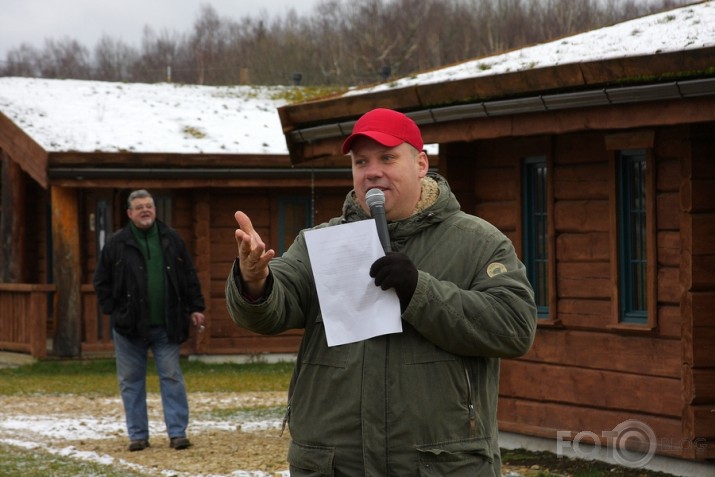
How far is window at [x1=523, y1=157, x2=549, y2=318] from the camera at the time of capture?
32.9ft

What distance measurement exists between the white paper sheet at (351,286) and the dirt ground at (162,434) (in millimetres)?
5213

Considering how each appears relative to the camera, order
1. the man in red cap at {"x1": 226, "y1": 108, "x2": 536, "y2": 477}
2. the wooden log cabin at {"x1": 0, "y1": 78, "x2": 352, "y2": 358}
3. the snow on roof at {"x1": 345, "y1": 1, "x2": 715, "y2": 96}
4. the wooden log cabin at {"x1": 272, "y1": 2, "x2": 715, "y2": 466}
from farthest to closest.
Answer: the wooden log cabin at {"x1": 0, "y1": 78, "x2": 352, "y2": 358} → the wooden log cabin at {"x1": 272, "y1": 2, "x2": 715, "y2": 466} → the snow on roof at {"x1": 345, "y1": 1, "x2": 715, "y2": 96} → the man in red cap at {"x1": 226, "y1": 108, "x2": 536, "y2": 477}

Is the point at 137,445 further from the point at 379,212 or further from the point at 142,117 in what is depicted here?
the point at 142,117

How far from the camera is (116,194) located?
18641 mm

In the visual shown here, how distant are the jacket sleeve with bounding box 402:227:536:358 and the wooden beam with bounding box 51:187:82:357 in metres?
13.8

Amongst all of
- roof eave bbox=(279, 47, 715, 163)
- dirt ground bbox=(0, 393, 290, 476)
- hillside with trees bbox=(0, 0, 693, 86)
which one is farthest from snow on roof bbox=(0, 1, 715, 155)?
hillside with trees bbox=(0, 0, 693, 86)

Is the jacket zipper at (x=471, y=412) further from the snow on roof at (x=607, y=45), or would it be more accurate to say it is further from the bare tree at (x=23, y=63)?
the bare tree at (x=23, y=63)

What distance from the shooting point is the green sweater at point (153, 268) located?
10008 mm

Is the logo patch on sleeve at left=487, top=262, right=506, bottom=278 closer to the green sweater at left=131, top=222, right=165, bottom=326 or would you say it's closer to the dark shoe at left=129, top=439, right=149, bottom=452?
the green sweater at left=131, top=222, right=165, bottom=326

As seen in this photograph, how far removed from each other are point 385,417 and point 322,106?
6.98 metres

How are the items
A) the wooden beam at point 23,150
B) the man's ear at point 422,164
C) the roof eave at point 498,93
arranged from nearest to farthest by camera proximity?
Answer: 1. the man's ear at point 422,164
2. the roof eave at point 498,93
3. the wooden beam at point 23,150

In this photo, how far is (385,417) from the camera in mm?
3756

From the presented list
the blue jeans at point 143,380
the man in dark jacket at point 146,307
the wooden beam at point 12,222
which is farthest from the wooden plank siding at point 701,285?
the wooden beam at point 12,222

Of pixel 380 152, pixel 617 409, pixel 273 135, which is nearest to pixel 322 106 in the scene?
pixel 617 409
